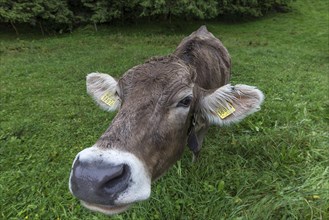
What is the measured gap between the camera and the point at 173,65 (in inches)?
Answer: 117

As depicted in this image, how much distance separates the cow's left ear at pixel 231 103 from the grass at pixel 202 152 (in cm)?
112

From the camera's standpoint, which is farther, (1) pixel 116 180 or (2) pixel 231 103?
(2) pixel 231 103

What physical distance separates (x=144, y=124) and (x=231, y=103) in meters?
0.94

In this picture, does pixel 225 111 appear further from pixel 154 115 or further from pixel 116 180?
pixel 116 180

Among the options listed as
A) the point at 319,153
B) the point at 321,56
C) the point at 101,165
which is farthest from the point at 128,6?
the point at 101,165

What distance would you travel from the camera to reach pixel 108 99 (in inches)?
131

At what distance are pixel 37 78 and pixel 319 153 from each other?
724 centimetres

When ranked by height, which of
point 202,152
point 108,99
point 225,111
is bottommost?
point 202,152

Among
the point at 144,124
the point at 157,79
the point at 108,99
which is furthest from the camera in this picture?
the point at 108,99

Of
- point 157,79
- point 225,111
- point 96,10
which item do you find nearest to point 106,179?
point 157,79

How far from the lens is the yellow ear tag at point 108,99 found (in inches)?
131

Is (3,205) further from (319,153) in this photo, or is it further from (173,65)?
(319,153)

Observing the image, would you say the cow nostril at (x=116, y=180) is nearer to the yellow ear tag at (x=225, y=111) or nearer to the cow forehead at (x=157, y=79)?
the cow forehead at (x=157, y=79)

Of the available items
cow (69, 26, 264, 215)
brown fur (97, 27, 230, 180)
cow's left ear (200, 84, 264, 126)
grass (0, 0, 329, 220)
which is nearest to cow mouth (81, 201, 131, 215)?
cow (69, 26, 264, 215)
